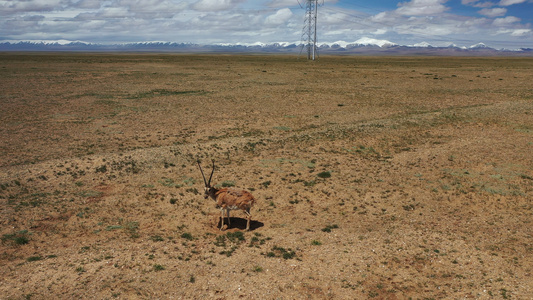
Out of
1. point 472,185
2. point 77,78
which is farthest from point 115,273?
point 77,78

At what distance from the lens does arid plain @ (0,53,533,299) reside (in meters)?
11.1

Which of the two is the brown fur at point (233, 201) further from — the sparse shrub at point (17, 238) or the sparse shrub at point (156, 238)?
the sparse shrub at point (17, 238)

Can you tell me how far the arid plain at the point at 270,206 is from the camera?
1113 cm

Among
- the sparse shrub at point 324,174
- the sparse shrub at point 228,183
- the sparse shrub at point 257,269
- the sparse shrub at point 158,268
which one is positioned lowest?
the sparse shrub at point 257,269

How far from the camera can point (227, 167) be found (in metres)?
21.3

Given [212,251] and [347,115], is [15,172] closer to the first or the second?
[212,251]

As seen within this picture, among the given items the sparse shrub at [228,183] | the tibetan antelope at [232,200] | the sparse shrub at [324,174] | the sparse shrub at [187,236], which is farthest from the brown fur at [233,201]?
the sparse shrub at [324,174]

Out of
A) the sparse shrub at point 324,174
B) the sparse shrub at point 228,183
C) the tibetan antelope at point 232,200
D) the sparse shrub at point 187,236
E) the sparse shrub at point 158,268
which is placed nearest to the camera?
the sparse shrub at point 158,268

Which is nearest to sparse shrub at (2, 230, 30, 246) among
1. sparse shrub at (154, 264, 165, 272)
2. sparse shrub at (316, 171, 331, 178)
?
sparse shrub at (154, 264, 165, 272)

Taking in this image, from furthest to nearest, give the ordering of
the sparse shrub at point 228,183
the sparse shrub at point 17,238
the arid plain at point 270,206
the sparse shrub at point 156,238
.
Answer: the sparse shrub at point 228,183 < the sparse shrub at point 156,238 < the sparse shrub at point 17,238 < the arid plain at point 270,206

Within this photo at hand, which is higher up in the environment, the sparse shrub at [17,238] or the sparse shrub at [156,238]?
the sparse shrub at [17,238]

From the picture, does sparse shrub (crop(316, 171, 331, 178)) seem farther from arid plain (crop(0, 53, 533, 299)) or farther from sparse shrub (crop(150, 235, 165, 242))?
sparse shrub (crop(150, 235, 165, 242))

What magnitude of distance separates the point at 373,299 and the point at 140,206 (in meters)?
11.3

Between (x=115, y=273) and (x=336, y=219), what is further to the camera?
(x=336, y=219)
